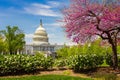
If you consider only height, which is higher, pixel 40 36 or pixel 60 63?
pixel 40 36

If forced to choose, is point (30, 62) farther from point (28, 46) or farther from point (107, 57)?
point (28, 46)

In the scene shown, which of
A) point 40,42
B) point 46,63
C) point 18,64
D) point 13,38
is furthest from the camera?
point 40,42

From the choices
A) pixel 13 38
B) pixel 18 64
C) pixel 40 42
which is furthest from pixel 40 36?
pixel 18 64

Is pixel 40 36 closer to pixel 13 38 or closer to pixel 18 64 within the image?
pixel 13 38

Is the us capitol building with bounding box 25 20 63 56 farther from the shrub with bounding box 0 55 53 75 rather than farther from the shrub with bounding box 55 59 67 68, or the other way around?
the shrub with bounding box 0 55 53 75

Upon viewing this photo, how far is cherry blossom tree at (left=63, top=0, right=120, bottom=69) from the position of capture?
21.4m

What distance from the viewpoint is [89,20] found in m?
22.0

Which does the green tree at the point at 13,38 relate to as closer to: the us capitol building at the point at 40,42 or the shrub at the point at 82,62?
the shrub at the point at 82,62

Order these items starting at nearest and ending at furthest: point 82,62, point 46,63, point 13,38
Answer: point 46,63 < point 82,62 < point 13,38

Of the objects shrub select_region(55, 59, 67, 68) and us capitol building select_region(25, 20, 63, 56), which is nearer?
shrub select_region(55, 59, 67, 68)

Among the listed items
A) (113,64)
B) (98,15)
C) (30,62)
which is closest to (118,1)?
(98,15)

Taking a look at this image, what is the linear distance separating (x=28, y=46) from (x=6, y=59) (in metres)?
121

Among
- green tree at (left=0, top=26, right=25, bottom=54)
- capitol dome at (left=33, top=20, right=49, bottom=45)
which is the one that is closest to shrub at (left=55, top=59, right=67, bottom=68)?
green tree at (left=0, top=26, right=25, bottom=54)

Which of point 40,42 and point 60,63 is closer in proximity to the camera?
point 60,63
